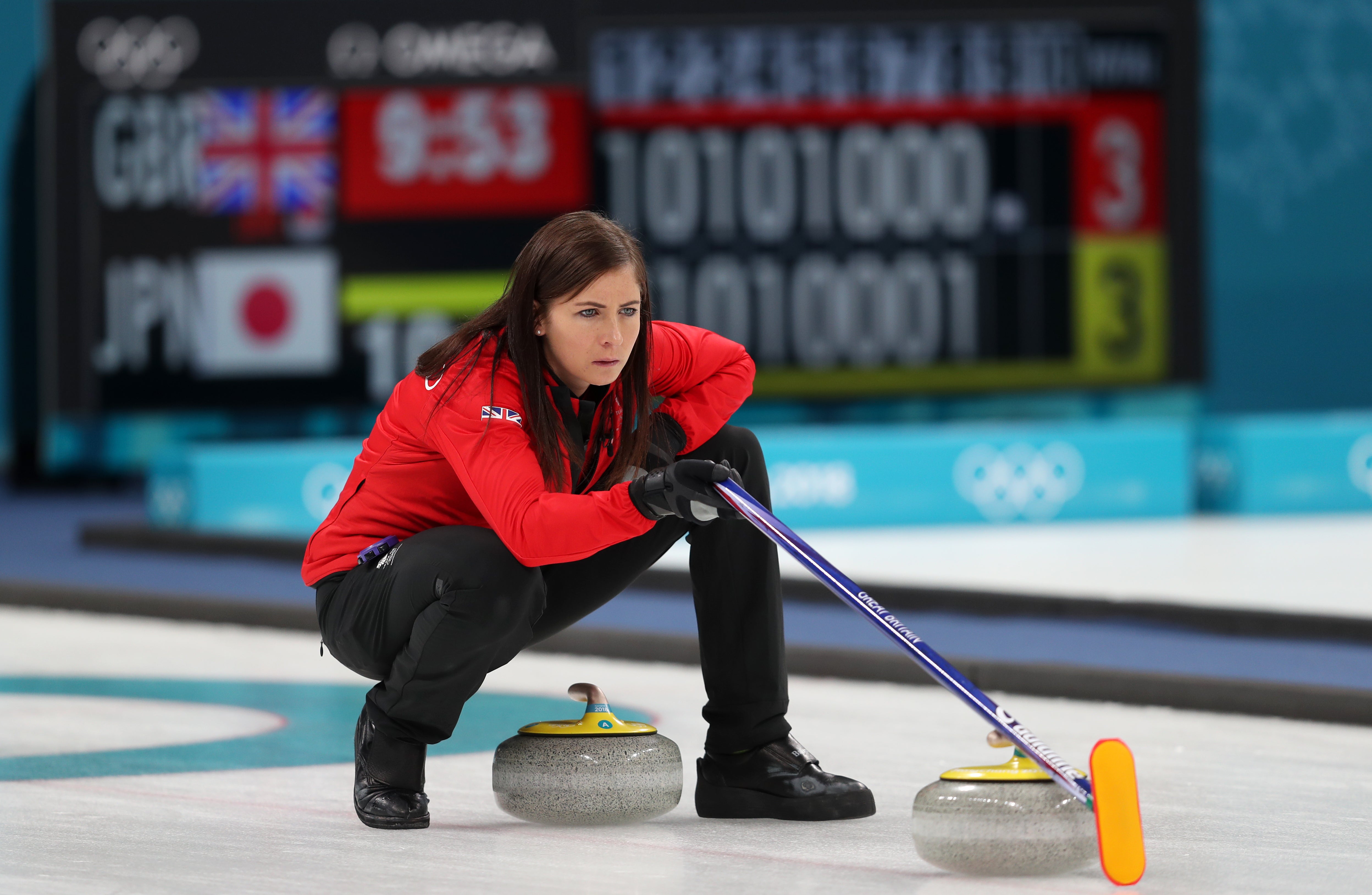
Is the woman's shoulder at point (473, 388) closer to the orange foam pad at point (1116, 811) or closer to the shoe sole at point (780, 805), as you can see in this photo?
the shoe sole at point (780, 805)

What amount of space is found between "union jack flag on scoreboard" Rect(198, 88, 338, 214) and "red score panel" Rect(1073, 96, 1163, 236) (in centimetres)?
315

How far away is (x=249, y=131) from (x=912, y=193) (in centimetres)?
275

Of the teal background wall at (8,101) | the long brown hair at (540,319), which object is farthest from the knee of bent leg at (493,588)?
the teal background wall at (8,101)

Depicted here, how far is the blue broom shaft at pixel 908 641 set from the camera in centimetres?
209

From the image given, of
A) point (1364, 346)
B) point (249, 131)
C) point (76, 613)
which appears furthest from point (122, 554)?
point (1364, 346)

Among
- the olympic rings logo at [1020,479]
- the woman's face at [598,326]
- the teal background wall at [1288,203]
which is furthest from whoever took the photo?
the teal background wall at [1288,203]

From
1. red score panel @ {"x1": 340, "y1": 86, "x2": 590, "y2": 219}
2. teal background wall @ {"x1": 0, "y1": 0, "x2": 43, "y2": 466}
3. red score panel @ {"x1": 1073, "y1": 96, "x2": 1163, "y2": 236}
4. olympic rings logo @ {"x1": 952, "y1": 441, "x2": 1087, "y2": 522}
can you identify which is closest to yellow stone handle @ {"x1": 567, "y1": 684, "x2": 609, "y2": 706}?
olympic rings logo @ {"x1": 952, "y1": 441, "x2": 1087, "y2": 522}

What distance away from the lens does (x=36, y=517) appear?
305 inches

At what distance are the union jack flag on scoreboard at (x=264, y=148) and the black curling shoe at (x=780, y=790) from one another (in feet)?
18.3

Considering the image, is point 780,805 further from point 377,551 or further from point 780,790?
point 377,551

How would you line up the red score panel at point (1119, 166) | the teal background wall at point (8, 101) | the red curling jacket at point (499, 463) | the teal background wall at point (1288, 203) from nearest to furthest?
the red curling jacket at point (499, 463), the red score panel at point (1119, 166), the teal background wall at point (8, 101), the teal background wall at point (1288, 203)

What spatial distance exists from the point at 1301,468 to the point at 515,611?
6060mm

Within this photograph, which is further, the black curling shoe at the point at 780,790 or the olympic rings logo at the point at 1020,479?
the olympic rings logo at the point at 1020,479

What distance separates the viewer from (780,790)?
2463 millimetres
